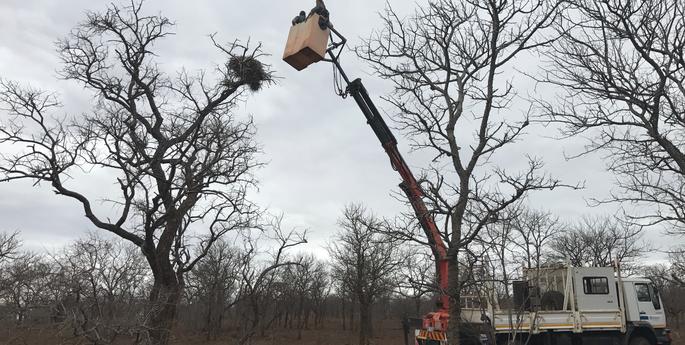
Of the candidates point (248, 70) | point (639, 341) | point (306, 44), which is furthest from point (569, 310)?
point (306, 44)

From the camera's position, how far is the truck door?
1758 centimetres

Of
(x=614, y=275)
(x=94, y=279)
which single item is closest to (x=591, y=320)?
(x=614, y=275)

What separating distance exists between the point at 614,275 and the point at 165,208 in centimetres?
1434

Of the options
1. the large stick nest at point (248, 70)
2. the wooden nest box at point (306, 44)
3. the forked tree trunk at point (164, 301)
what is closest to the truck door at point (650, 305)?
the large stick nest at point (248, 70)

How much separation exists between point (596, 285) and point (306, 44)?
1432 centimetres

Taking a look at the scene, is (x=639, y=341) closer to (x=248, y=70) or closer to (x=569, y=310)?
(x=569, y=310)

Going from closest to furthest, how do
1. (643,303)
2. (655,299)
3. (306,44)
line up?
1. (306,44)
2. (643,303)
3. (655,299)

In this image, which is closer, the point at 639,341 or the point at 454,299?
the point at 454,299

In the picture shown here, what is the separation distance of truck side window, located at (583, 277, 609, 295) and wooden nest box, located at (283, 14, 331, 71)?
13.6m

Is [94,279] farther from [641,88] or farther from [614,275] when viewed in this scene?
[614,275]

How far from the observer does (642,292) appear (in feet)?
58.4

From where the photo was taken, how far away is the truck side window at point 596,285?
1706cm

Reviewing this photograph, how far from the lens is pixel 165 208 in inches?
479

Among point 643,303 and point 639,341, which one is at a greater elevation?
point 643,303
